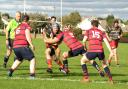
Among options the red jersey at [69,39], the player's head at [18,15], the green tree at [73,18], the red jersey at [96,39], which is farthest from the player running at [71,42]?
the green tree at [73,18]

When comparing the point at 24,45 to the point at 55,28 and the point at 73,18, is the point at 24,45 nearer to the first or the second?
the point at 55,28

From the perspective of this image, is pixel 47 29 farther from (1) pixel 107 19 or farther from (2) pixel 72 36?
→ (1) pixel 107 19

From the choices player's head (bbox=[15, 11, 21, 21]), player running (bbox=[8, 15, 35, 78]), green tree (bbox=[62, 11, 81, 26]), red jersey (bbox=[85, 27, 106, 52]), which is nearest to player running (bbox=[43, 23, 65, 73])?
player's head (bbox=[15, 11, 21, 21])

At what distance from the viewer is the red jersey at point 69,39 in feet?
56.1

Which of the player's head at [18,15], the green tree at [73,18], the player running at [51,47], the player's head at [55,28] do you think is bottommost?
the green tree at [73,18]

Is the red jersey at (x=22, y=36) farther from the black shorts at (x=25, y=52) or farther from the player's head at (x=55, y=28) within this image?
the player's head at (x=55, y=28)

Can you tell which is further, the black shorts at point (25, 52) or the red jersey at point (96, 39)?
the black shorts at point (25, 52)

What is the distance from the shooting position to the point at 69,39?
17.4 m

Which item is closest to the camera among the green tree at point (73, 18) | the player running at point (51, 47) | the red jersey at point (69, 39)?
the red jersey at point (69, 39)

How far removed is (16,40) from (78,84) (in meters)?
2.82

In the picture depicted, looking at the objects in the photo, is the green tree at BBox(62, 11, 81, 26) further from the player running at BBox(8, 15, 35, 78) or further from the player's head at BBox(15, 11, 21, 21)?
the player running at BBox(8, 15, 35, 78)

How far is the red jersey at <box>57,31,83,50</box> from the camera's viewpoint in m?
17.1

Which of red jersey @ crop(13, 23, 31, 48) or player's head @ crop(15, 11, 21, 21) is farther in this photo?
player's head @ crop(15, 11, 21, 21)

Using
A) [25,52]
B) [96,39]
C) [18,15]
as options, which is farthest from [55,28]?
[96,39]
